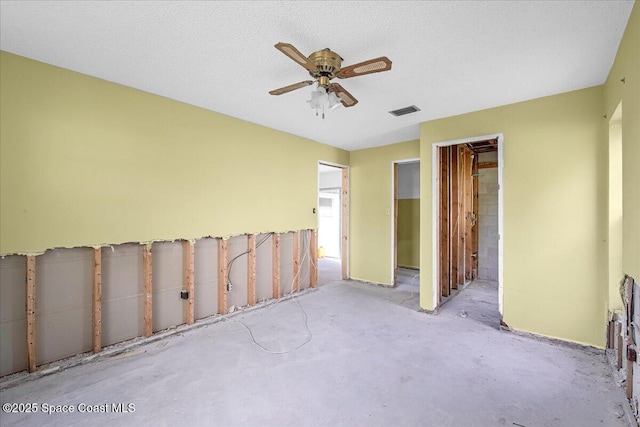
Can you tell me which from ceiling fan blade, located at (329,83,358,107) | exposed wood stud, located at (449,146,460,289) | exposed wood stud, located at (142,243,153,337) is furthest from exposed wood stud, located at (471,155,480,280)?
exposed wood stud, located at (142,243,153,337)

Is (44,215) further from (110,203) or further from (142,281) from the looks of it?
(142,281)

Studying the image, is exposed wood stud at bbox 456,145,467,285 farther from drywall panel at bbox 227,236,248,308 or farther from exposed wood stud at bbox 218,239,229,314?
exposed wood stud at bbox 218,239,229,314

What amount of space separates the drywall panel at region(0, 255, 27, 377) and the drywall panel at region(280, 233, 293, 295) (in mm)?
2775

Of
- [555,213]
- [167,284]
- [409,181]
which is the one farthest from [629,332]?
[409,181]

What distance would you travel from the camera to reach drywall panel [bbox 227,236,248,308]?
368 centimetres

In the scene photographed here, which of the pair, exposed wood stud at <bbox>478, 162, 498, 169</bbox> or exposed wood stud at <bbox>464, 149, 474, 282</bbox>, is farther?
exposed wood stud at <bbox>478, 162, 498, 169</bbox>

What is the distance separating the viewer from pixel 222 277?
3.53 metres

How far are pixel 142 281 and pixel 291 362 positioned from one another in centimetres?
179

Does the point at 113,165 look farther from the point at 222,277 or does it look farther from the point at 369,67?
the point at 369,67

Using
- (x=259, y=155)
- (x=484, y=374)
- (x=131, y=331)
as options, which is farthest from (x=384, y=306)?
(x=131, y=331)

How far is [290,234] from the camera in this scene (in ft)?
14.7

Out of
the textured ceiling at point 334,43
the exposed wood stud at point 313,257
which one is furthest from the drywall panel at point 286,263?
the textured ceiling at point 334,43

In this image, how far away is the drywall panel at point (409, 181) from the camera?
662cm

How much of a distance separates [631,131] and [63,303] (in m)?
4.54
